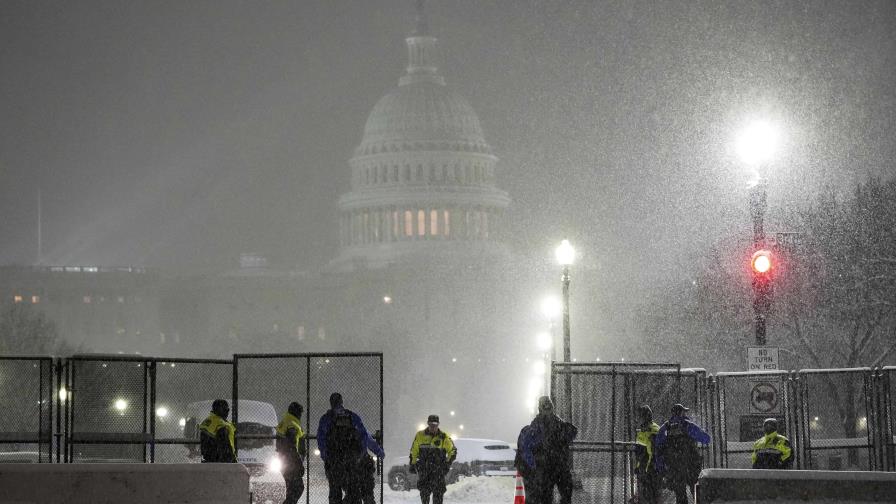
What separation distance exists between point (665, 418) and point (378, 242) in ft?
530

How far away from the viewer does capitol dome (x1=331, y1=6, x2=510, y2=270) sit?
620 ft

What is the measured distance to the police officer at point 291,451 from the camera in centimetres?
2381

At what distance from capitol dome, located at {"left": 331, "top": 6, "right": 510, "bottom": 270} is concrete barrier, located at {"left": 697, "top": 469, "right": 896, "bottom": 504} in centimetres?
16722

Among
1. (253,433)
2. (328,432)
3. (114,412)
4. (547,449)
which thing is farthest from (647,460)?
(253,433)

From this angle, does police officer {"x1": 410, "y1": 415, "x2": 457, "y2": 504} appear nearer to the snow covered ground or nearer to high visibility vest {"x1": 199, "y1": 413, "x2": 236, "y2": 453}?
high visibility vest {"x1": 199, "y1": 413, "x2": 236, "y2": 453}

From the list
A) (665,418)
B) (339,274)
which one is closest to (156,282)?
(339,274)

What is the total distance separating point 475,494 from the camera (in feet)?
127

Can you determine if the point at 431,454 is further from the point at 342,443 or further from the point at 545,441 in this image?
the point at 545,441

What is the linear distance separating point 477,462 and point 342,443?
2765cm

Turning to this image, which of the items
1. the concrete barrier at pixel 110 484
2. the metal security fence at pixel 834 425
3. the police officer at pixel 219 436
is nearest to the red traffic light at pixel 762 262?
the metal security fence at pixel 834 425

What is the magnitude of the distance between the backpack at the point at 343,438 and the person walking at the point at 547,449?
2569mm

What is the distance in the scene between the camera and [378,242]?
623 feet

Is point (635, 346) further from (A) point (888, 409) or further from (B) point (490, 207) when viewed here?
(B) point (490, 207)

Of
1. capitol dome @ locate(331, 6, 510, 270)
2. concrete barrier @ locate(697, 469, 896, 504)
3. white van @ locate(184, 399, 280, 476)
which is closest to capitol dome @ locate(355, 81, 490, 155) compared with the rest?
capitol dome @ locate(331, 6, 510, 270)
